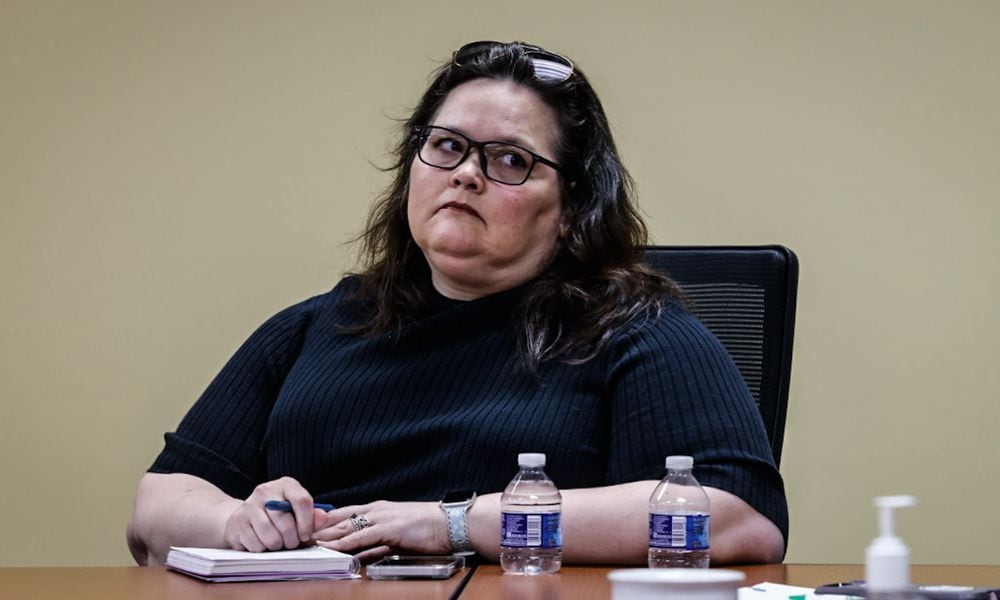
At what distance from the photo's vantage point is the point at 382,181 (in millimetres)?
3201

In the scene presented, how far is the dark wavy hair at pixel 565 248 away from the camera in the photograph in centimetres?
186

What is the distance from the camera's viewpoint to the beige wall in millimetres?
3008

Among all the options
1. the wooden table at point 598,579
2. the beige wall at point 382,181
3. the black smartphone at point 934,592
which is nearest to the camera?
the black smartphone at point 934,592

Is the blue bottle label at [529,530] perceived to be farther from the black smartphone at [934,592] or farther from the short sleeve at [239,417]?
the short sleeve at [239,417]

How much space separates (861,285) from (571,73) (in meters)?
1.25

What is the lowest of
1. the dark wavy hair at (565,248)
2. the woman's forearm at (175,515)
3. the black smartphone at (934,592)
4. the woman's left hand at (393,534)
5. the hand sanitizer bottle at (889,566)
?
the woman's forearm at (175,515)

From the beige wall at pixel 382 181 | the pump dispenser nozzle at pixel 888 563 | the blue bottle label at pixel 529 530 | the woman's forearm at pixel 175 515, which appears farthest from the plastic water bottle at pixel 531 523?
the beige wall at pixel 382 181

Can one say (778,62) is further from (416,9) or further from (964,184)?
(416,9)

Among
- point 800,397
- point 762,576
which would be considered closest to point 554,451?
point 762,576

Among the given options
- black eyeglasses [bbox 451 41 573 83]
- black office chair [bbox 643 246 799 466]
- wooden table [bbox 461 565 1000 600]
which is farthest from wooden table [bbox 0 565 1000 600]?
black eyeglasses [bbox 451 41 573 83]

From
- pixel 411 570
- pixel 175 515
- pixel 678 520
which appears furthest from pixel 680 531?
pixel 175 515

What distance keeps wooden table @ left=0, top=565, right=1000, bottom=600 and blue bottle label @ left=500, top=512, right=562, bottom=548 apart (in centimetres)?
4

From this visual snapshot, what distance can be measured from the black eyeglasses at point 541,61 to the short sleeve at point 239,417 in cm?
49

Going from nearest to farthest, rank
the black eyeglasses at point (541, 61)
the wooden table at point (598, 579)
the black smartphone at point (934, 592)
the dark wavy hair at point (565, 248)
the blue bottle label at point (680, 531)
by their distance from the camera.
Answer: the black smartphone at point (934, 592), the wooden table at point (598, 579), the blue bottle label at point (680, 531), the dark wavy hair at point (565, 248), the black eyeglasses at point (541, 61)
